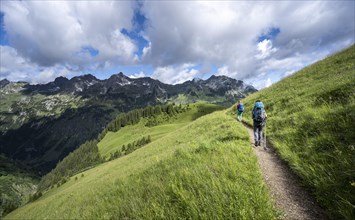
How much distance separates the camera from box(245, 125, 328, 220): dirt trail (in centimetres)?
541

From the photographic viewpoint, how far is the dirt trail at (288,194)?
5.41 metres

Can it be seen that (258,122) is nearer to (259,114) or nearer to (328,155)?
(259,114)

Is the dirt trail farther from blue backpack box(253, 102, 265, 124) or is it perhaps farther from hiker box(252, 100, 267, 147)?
blue backpack box(253, 102, 265, 124)

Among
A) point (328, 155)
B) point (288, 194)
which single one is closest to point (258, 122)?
point (328, 155)

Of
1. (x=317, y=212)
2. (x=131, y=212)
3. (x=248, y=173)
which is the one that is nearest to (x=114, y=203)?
(x=131, y=212)

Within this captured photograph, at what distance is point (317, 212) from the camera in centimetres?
537

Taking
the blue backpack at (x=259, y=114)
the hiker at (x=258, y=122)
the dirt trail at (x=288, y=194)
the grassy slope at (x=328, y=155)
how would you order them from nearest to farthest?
the grassy slope at (x=328, y=155) < the dirt trail at (x=288, y=194) < the hiker at (x=258, y=122) < the blue backpack at (x=259, y=114)

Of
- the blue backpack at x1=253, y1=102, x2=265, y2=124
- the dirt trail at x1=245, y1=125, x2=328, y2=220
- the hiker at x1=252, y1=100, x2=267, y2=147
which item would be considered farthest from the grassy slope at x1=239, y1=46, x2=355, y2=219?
the blue backpack at x1=253, y1=102, x2=265, y2=124

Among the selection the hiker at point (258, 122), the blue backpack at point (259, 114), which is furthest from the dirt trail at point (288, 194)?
the blue backpack at point (259, 114)

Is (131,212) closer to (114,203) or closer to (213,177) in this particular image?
(114,203)

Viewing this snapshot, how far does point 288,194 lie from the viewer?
637cm

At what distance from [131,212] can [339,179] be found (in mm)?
5939

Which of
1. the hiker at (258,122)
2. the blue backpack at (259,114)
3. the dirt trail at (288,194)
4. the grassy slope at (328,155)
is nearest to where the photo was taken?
the grassy slope at (328,155)

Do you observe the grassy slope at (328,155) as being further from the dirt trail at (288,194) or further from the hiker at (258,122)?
the hiker at (258,122)
